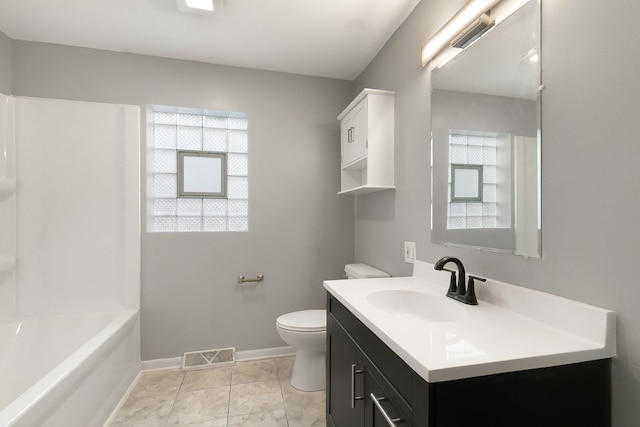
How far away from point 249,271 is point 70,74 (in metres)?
1.95

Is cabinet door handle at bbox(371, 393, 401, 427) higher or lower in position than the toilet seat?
higher

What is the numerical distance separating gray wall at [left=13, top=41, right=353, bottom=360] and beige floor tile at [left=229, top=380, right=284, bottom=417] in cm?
43

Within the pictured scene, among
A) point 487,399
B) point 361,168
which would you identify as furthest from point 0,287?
point 487,399

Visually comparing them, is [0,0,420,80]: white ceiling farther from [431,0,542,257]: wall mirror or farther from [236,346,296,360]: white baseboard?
[236,346,296,360]: white baseboard

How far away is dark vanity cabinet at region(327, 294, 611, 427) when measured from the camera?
664mm

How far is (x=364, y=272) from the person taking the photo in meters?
2.06

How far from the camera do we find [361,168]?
2322 millimetres

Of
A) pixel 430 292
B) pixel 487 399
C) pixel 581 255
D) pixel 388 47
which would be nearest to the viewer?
pixel 487 399

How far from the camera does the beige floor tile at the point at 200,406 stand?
5.54 feet

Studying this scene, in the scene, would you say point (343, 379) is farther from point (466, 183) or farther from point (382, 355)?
point (466, 183)

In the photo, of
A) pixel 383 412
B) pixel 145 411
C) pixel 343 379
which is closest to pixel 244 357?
pixel 145 411

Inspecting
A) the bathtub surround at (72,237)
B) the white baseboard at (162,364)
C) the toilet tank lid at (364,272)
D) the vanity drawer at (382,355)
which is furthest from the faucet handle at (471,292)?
the white baseboard at (162,364)

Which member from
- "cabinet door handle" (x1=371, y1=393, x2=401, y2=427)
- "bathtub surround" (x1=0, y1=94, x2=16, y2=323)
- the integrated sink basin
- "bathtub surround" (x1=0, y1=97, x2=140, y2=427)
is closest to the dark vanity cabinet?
"cabinet door handle" (x1=371, y1=393, x2=401, y2=427)

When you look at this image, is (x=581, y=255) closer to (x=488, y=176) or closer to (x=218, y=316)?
(x=488, y=176)
